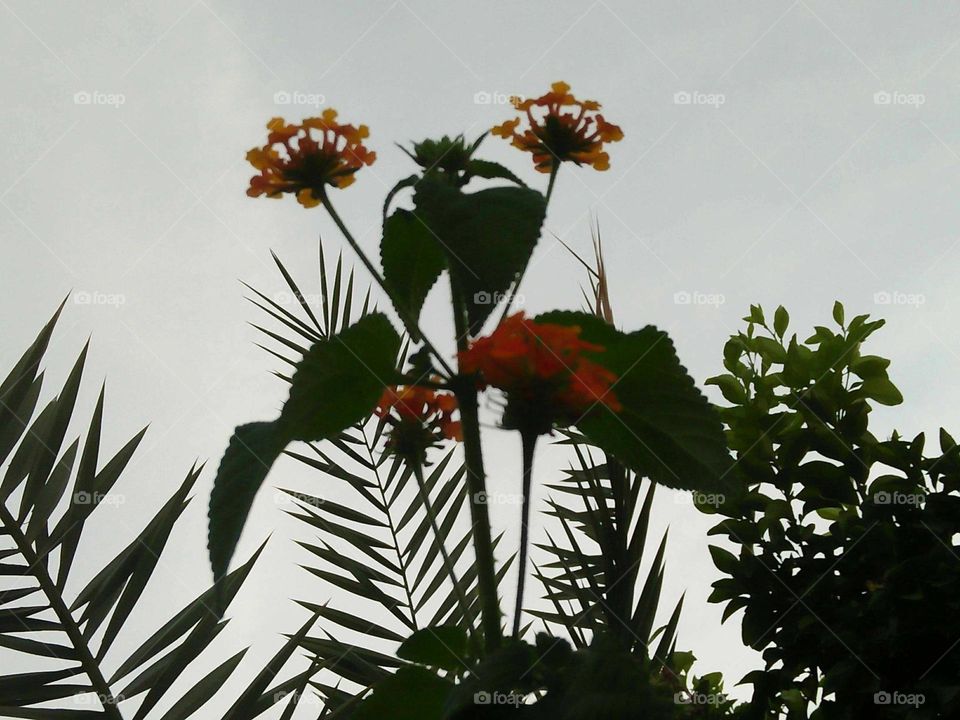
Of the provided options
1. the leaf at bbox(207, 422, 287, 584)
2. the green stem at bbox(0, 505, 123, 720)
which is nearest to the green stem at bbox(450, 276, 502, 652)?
the leaf at bbox(207, 422, 287, 584)

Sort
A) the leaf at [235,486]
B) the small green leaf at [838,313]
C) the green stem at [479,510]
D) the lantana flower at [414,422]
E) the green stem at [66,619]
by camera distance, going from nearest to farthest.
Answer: the leaf at [235,486] → the green stem at [479,510] → the lantana flower at [414,422] → the green stem at [66,619] → the small green leaf at [838,313]

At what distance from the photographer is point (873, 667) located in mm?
1014

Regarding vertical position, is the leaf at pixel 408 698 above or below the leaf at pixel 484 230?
below

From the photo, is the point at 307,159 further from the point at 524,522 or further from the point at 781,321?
the point at 781,321

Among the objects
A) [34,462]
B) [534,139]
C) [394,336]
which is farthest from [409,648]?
[34,462]

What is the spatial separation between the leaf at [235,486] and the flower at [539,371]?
17cm

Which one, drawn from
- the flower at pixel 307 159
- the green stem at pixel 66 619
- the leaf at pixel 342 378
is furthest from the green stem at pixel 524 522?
the green stem at pixel 66 619

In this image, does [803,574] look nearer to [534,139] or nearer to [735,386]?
[735,386]

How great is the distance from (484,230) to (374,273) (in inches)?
6.1

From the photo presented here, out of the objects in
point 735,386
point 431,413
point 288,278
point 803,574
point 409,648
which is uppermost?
point 288,278

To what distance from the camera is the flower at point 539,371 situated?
2.14ft

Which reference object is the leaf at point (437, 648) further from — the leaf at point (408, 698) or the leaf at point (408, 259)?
the leaf at point (408, 259)

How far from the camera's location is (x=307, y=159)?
864 millimetres

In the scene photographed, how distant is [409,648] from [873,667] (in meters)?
0.62
